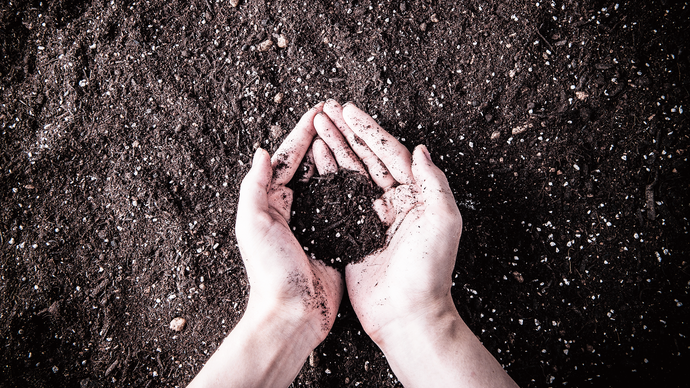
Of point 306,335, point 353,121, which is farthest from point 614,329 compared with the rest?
point 353,121

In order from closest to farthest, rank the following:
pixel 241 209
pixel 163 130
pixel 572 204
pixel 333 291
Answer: pixel 241 209, pixel 333 291, pixel 572 204, pixel 163 130

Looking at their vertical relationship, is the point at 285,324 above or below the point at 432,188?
below

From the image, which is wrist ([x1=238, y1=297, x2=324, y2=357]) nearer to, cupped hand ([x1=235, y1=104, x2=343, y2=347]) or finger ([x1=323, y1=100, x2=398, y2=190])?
cupped hand ([x1=235, y1=104, x2=343, y2=347])

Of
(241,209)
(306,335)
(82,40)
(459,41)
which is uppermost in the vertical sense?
(459,41)

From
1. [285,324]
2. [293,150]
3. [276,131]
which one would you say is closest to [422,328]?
[285,324]

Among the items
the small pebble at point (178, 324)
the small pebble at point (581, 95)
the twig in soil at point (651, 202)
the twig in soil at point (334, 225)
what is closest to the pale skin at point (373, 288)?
the twig in soil at point (334, 225)

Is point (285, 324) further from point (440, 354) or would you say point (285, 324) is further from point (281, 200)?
point (440, 354)

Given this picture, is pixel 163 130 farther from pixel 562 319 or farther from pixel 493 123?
pixel 562 319
